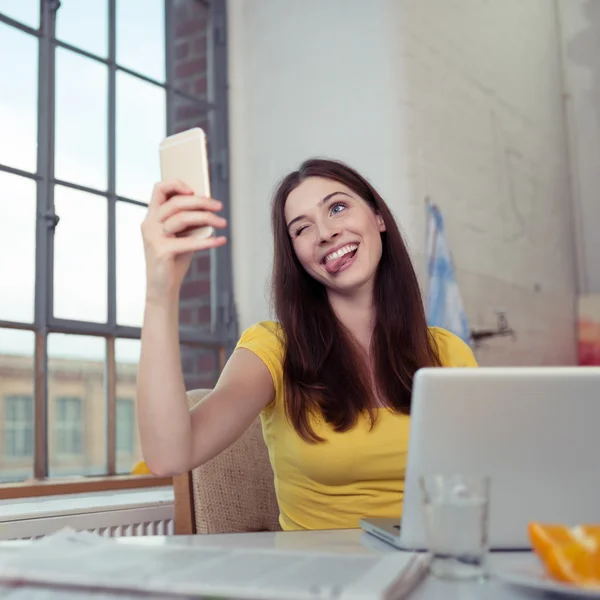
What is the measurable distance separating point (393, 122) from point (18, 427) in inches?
55.7

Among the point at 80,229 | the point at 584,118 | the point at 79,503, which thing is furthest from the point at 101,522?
the point at 584,118

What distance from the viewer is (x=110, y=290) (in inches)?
82.2

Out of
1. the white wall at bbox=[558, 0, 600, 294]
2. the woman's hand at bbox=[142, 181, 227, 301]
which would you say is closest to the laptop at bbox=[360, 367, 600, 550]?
the woman's hand at bbox=[142, 181, 227, 301]

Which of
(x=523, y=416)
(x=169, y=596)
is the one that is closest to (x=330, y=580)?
(x=169, y=596)

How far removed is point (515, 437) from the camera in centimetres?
74

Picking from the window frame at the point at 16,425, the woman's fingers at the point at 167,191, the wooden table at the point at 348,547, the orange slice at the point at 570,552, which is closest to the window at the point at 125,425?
the window frame at the point at 16,425

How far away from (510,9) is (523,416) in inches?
125

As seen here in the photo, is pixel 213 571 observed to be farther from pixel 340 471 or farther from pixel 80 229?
pixel 80 229

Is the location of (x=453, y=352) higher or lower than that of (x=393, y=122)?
lower

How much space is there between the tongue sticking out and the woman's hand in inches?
22.8

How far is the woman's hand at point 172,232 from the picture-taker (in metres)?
0.87

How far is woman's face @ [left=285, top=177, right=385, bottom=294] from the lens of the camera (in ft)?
4.97

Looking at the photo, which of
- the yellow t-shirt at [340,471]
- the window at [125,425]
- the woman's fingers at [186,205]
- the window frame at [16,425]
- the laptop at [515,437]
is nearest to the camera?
the laptop at [515,437]

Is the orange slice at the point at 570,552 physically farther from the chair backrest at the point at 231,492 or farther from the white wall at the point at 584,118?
the white wall at the point at 584,118
